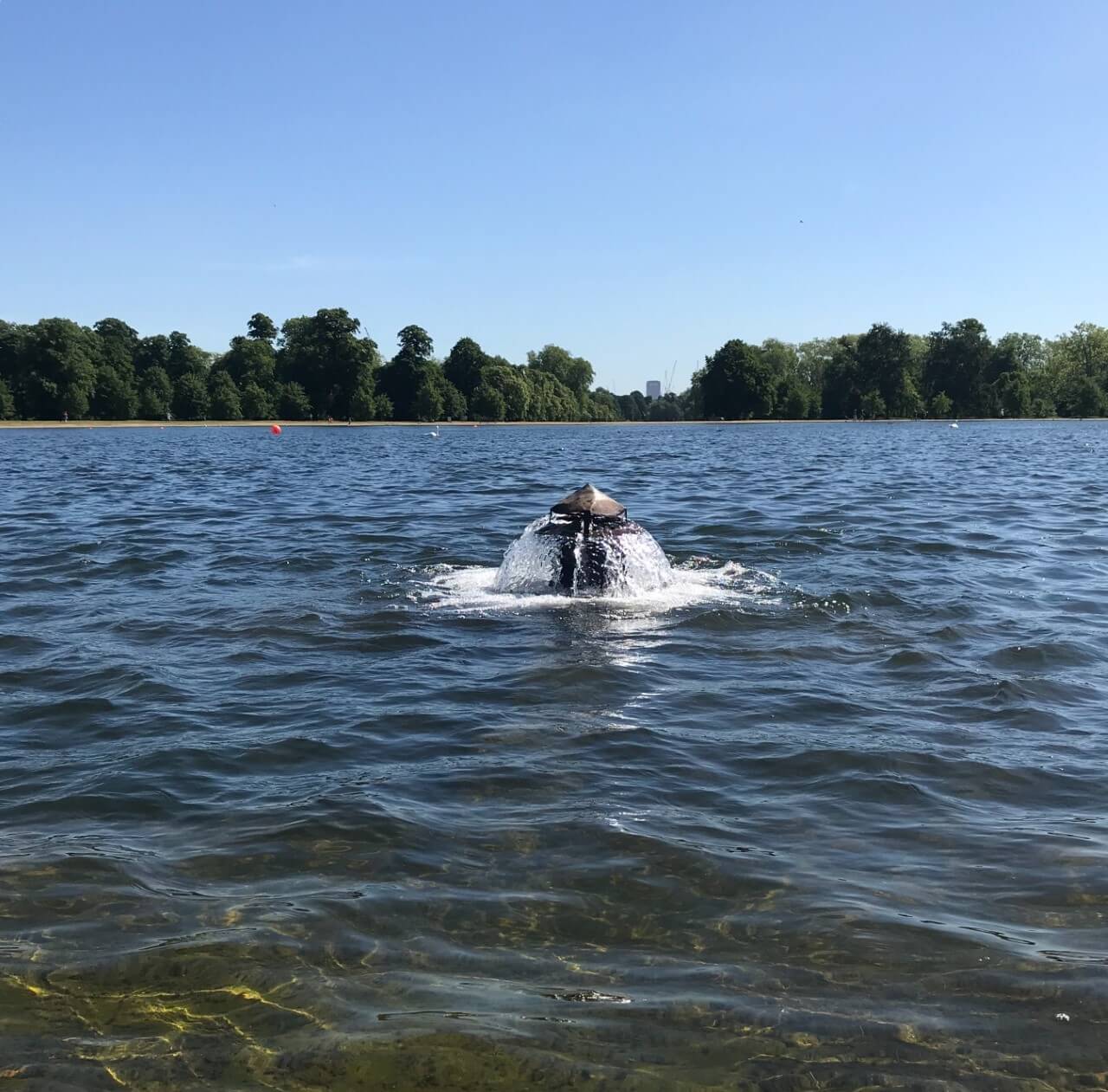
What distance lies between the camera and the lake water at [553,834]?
387 centimetres

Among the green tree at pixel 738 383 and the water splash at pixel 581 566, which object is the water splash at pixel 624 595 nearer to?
the water splash at pixel 581 566

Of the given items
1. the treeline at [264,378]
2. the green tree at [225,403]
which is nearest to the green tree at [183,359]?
the treeline at [264,378]

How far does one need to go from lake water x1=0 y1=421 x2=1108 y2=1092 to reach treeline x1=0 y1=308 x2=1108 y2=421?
333ft

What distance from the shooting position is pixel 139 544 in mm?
17016

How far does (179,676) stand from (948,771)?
20.0 ft

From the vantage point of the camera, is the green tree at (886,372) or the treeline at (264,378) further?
the green tree at (886,372)

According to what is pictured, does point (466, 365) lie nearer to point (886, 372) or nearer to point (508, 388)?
point (508, 388)

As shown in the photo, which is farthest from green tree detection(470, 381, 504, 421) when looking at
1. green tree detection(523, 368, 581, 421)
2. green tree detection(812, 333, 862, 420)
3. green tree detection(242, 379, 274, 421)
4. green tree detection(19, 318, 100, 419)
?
green tree detection(812, 333, 862, 420)

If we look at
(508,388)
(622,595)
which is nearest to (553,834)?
(622,595)

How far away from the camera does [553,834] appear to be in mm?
5688

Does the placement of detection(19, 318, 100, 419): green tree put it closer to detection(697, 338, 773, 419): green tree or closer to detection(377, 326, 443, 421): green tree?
detection(377, 326, 443, 421): green tree

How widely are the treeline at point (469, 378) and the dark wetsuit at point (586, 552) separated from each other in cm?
9943

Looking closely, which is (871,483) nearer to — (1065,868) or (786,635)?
(786,635)

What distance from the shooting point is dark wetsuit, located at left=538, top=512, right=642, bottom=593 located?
12.5 meters
